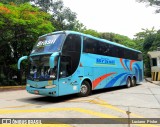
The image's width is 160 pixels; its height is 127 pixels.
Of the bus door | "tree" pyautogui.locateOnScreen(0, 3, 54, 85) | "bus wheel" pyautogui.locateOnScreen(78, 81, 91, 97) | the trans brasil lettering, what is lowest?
"bus wheel" pyautogui.locateOnScreen(78, 81, 91, 97)

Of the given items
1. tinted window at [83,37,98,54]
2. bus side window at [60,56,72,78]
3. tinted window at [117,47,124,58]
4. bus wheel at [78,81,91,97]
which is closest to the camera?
bus side window at [60,56,72,78]

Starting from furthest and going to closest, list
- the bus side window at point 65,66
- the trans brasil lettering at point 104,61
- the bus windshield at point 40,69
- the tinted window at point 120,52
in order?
the tinted window at point 120,52 < the trans brasil lettering at point 104,61 < the bus side window at point 65,66 < the bus windshield at point 40,69

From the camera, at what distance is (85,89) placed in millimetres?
12469

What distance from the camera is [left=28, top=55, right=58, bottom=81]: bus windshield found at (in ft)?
34.2

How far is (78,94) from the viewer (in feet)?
39.9

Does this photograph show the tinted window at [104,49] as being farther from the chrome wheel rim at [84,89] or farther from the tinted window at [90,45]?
the chrome wheel rim at [84,89]

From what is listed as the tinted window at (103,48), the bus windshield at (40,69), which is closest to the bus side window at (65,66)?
the bus windshield at (40,69)

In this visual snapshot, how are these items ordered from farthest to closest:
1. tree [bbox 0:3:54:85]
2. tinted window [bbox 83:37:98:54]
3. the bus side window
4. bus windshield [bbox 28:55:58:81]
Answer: tree [bbox 0:3:54:85] → tinted window [bbox 83:37:98:54] → the bus side window → bus windshield [bbox 28:55:58:81]

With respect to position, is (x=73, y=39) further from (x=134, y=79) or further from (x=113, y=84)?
(x=134, y=79)

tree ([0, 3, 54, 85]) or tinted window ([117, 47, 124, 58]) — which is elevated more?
tree ([0, 3, 54, 85])

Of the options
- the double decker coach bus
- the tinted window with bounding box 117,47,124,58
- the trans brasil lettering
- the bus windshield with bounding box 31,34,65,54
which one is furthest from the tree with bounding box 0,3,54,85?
the trans brasil lettering

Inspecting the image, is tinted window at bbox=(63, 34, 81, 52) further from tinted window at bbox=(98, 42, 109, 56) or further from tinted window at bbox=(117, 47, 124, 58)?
tinted window at bbox=(117, 47, 124, 58)

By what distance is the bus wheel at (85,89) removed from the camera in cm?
1218

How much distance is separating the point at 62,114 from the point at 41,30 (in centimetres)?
1185
